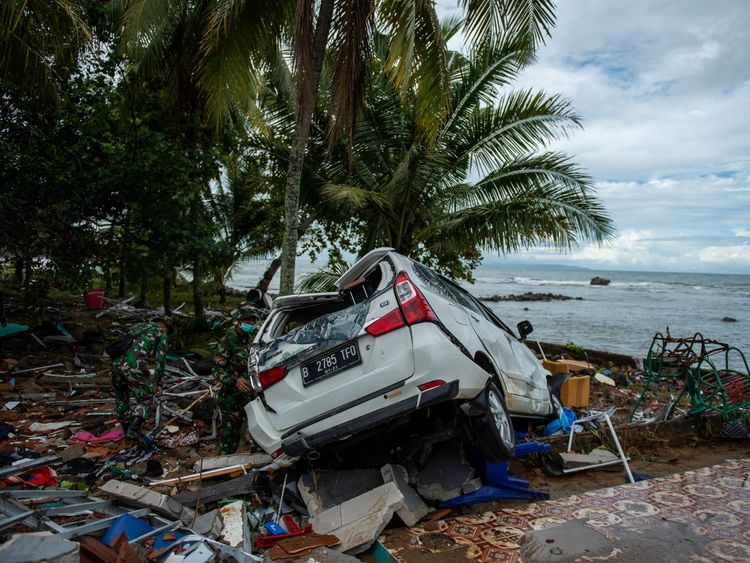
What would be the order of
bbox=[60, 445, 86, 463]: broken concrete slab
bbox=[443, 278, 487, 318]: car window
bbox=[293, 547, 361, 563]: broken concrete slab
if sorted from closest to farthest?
bbox=[293, 547, 361, 563]: broken concrete slab, bbox=[443, 278, 487, 318]: car window, bbox=[60, 445, 86, 463]: broken concrete slab

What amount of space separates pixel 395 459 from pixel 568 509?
1314 millimetres

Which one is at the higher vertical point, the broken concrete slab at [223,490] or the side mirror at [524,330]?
the side mirror at [524,330]

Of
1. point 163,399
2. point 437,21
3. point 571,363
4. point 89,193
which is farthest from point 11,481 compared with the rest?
point 571,363

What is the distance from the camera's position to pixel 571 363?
9062mm

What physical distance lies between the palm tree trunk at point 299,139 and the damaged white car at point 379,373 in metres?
3.56

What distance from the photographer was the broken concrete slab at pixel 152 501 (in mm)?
3812

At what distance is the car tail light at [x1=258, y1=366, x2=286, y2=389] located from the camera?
4.00 metres

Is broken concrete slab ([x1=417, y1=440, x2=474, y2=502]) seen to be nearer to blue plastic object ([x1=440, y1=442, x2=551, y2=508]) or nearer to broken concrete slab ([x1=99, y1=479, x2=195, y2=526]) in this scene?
blue plastic object ([x1=440, y1=442, x2=551, y2=508])

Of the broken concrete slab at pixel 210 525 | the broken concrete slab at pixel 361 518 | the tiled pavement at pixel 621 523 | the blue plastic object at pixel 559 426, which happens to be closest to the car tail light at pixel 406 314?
the broken concrete slab at pixel 361 518

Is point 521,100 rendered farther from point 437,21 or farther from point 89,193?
point 89,193

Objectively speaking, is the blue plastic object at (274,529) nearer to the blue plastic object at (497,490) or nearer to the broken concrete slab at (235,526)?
the broken concrete slab at (235,526)

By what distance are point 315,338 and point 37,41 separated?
7429mm

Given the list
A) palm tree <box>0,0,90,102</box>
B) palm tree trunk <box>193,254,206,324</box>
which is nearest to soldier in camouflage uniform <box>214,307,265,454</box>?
palm tree <box>0,0,90,102</box>

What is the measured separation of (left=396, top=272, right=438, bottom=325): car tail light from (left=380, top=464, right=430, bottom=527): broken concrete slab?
4.25ft
